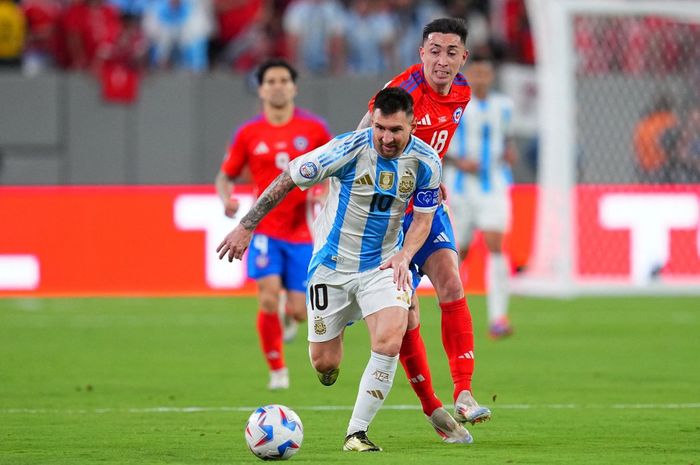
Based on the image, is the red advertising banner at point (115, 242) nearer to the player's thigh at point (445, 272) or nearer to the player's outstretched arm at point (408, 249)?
the player's thigh at point (445, 272)

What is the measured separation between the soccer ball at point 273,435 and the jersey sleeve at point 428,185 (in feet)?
4.13

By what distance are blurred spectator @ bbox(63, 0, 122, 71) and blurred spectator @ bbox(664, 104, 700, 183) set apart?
298 inches

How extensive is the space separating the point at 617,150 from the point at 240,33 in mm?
5837

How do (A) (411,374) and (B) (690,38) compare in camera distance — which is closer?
(A) (411,374)

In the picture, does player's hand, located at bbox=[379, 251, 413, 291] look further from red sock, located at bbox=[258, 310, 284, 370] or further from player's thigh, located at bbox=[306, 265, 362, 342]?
red sock, located at bbox=[258, 310, 284, 370]

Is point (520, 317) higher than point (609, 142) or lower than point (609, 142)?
lower

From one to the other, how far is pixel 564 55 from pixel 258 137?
7.32 metres

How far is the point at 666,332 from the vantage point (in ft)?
47.3

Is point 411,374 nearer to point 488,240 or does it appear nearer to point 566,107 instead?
point 488,240

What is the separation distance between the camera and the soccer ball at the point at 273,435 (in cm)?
664

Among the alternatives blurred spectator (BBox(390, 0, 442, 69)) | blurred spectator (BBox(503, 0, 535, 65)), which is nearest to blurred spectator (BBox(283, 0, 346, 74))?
blurred spectator (BBox(390, 0, 442, 69))

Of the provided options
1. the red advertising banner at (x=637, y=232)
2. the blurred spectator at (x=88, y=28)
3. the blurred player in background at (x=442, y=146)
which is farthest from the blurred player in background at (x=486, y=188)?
the blurred spectator at (x=88, y=28)

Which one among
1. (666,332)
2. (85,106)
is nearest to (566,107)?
(666,332)

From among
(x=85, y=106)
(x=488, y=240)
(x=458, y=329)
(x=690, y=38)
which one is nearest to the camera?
(x=458, y=329)
